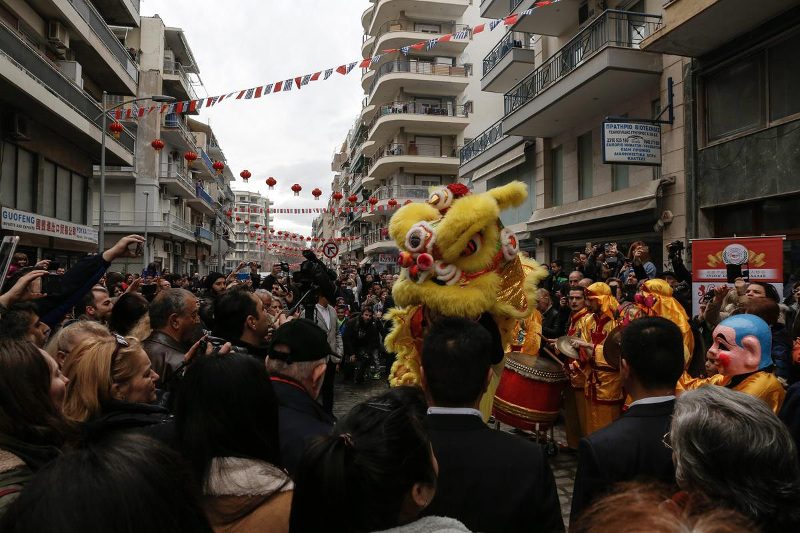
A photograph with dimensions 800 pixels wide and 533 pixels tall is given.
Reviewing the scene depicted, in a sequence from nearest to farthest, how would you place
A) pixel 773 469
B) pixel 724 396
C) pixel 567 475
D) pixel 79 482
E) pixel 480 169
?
pixel 79 482
pixel 773 469
pixel 724 396
pixel 567 475
pixel 480 169

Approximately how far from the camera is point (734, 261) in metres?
6.62

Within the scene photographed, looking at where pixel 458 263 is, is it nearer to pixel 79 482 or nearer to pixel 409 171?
pixel 79 482

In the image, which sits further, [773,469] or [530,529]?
[530,529]

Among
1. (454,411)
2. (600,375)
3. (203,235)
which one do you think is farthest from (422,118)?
(454,411)

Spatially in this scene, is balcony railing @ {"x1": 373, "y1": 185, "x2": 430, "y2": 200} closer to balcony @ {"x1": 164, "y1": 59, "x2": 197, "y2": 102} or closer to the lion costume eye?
balcony @ {"x1": 164, "y1": 59, "x2": 197, "y2": 102}

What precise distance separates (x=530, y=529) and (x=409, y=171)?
113 feet

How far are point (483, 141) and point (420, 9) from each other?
17216mm

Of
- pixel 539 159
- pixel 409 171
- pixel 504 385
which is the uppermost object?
pixel 409 171

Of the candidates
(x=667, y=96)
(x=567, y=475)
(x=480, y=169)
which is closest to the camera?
(x=567, y=475)

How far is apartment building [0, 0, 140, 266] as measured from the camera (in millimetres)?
14266

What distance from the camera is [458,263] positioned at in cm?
428

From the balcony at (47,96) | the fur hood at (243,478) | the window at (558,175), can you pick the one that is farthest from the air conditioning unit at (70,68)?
the fur hood at (243,478)

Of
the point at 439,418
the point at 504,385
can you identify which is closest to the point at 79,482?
the point at 439,418

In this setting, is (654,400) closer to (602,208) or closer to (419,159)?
(602,208)
